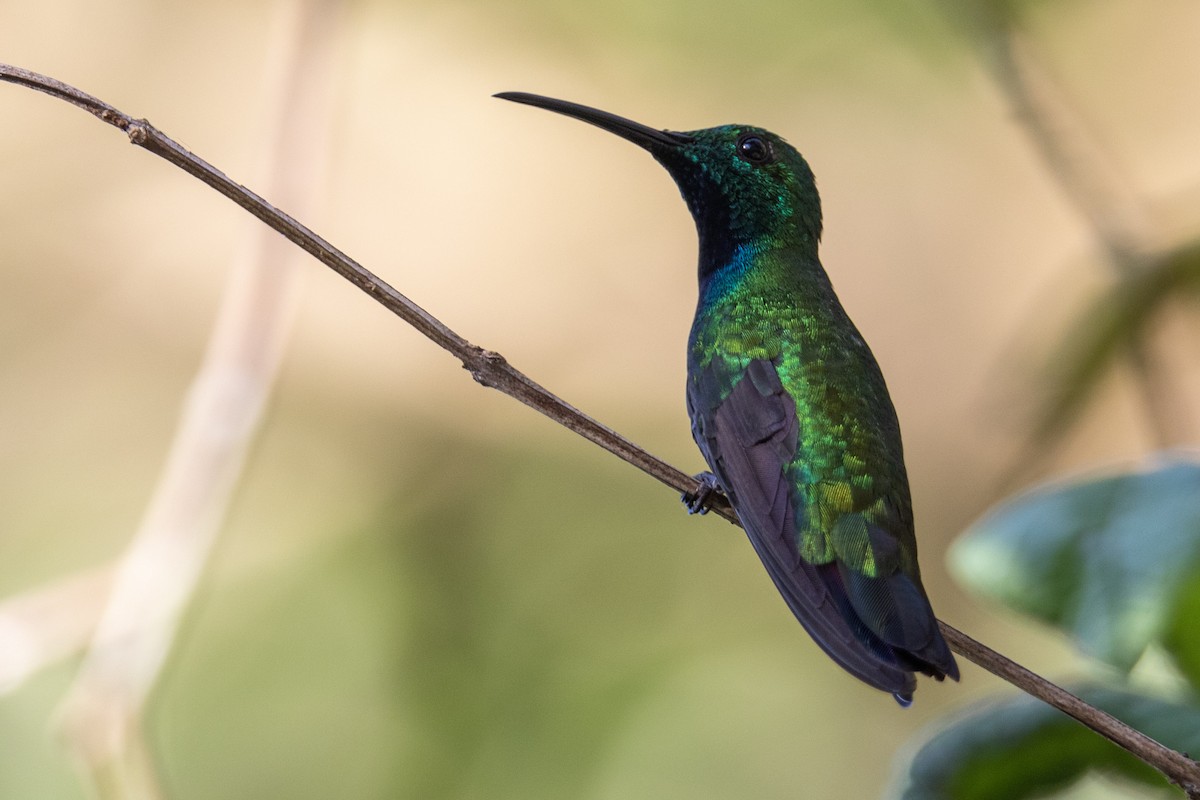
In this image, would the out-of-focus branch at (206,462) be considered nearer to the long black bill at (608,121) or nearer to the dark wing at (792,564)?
the long black bill at (608,121)

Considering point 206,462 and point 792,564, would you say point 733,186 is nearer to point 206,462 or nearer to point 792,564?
point 792,564

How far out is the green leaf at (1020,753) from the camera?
1698 millimetres

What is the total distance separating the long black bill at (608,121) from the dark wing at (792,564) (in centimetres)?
54

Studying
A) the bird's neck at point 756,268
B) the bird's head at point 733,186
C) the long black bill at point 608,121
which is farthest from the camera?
the bird's head at point 733,186

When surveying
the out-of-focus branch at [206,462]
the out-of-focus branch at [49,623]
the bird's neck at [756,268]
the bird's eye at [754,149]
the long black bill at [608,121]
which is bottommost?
the out-of-focus branch at [49,623]

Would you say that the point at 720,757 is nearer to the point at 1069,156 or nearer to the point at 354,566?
the point at 354,566

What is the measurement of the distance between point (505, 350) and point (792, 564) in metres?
2.85

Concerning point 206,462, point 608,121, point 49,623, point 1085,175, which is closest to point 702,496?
point 608,121

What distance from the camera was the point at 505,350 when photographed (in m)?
4.54

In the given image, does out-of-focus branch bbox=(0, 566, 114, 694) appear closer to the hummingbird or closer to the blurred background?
the blurred background

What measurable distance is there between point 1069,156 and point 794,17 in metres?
1.83

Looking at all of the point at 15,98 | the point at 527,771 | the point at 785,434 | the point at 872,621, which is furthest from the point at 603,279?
the point at 872,621

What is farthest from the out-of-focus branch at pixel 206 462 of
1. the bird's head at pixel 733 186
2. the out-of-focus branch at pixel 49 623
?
the bird's head at pixel 733 186

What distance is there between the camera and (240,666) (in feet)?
13.9
